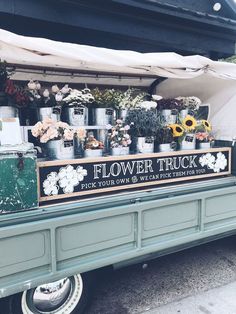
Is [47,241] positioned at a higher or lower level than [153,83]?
lower

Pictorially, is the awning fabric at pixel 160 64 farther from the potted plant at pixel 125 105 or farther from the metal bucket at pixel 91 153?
the metal bucket at pixel 91 153

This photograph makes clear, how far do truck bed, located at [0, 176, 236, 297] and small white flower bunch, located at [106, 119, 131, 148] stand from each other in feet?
1.72

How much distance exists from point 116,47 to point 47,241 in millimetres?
3419

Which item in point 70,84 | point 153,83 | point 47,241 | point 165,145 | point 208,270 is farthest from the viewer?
point 153,83

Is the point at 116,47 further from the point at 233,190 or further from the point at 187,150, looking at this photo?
the point at 233,190

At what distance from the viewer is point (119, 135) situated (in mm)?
3158

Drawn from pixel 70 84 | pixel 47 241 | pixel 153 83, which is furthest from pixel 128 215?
pixel 153 83

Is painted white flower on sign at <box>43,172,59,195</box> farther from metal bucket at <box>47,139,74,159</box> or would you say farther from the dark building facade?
the dark building facade

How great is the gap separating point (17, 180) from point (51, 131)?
0.59 m

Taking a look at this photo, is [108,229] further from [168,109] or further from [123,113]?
[168,109]

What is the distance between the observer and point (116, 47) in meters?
4.71

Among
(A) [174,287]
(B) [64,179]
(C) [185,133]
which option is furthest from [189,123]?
(A) [174,287]

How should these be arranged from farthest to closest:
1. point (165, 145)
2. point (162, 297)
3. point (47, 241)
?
point (165, 145) < point (162, 297) < point (47, 241)

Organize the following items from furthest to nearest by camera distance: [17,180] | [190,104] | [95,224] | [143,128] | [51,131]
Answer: [190,104] → [143,128] → [51,131] → [95,224] → [17,180]
